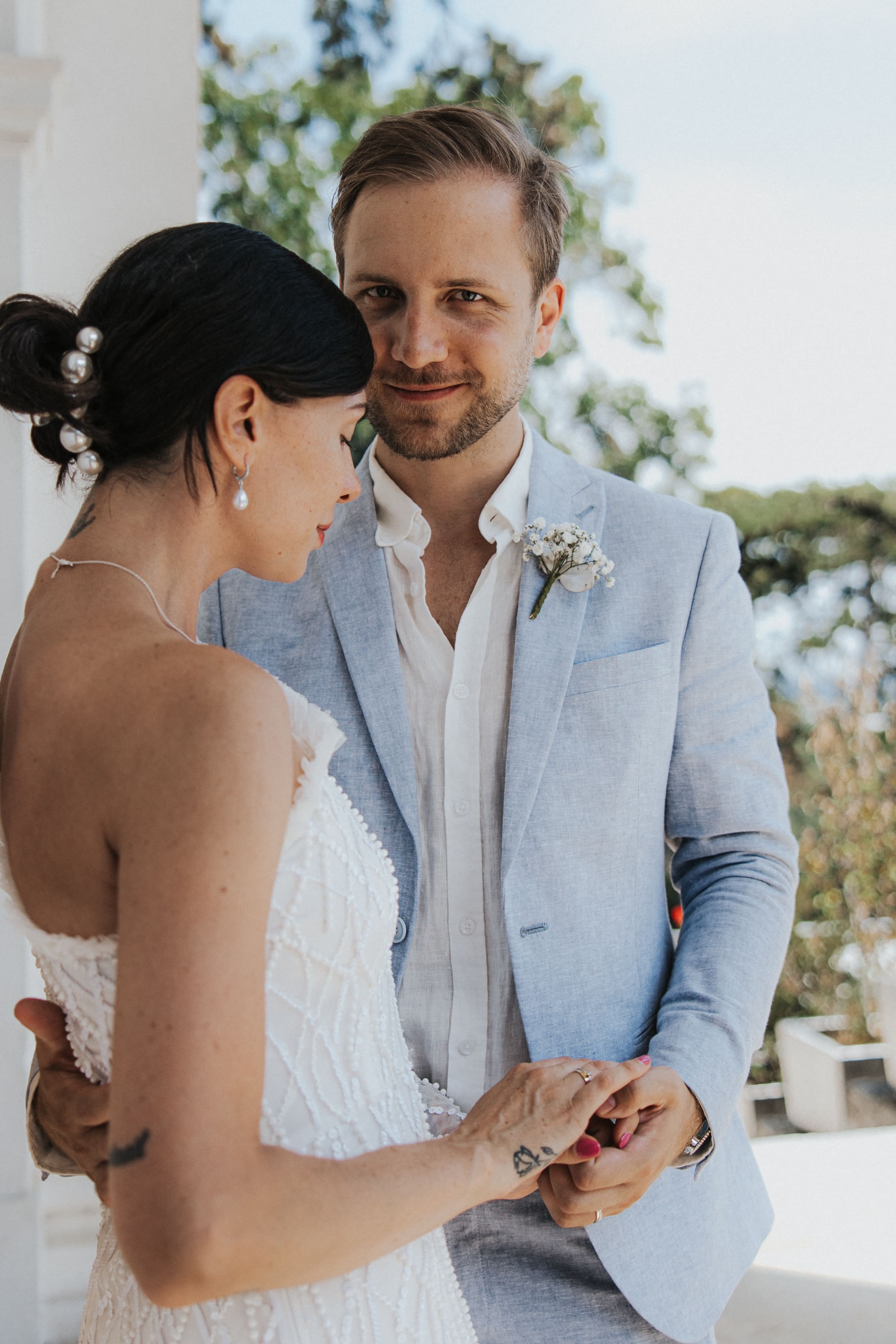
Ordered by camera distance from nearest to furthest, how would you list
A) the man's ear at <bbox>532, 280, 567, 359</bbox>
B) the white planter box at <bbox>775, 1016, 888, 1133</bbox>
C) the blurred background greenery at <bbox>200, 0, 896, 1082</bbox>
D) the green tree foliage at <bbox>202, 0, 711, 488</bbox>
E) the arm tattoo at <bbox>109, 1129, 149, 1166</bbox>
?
the arm tattoo at <bbox>109, 1129, 149, 1166</bbox> → the man's ear at <bbox>532, 280, 567, 359</bbox> → the white planter box at <bbox>775, 1016, 888, 1133</bbox> → the blurred background greenery at <bbox>200, 0, 896, 1082</bbox> → the green tree foliage at <bbox>202, 0, 711, 488</bbox>

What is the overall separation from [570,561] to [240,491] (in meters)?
0.71

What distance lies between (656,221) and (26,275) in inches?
250

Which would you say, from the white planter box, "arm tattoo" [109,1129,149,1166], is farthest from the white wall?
the white planter box

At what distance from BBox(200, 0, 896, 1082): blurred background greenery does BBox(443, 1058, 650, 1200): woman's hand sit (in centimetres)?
542

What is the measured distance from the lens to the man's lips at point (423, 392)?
1.92 metres

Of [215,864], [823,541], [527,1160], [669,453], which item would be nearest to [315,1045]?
[527,1160]

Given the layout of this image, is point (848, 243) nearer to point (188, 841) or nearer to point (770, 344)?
point (770, 344)

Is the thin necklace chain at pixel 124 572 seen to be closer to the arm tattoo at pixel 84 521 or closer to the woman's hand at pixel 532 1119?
the arm tattoo at pixel 84 521

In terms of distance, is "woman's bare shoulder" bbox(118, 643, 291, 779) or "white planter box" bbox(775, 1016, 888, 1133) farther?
"white planter box" bbox(775, 1016, 888, 1133)

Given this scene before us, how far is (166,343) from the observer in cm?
126

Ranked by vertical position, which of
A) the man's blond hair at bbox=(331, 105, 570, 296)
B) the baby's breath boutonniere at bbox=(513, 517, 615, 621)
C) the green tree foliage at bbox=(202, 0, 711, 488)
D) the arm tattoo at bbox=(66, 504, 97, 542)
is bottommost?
the baby's breath boutonniere at bbox=(513, 517, 615, 621)

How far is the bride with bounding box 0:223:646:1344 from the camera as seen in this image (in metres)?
0.91

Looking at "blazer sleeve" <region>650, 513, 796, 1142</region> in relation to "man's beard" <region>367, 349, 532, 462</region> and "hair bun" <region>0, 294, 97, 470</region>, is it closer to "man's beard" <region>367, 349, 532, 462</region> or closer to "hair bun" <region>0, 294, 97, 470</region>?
"man's beard" <region>367, 349, 532, 462</region>

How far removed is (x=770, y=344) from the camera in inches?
372
